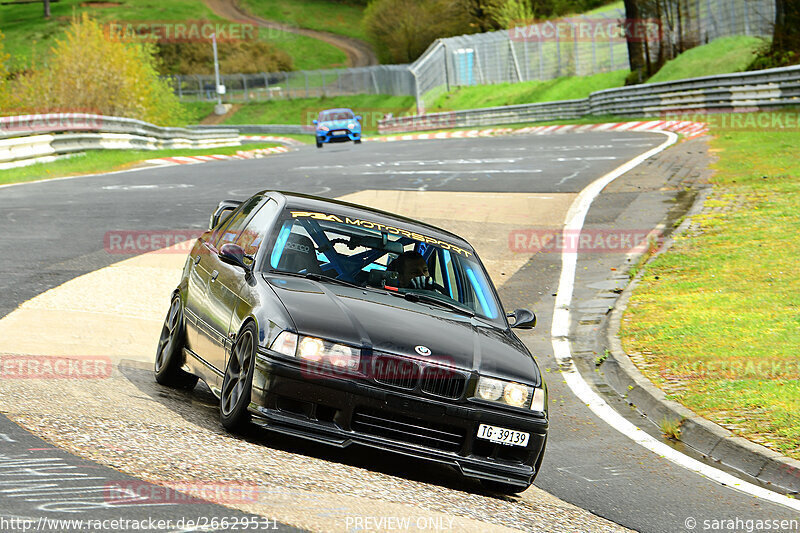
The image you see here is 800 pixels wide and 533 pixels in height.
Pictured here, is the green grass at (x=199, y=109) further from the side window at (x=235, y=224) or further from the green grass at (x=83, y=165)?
the side window at (x=235, y=224)

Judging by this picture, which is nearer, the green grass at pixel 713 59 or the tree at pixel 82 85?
the tree at pixel 82 85

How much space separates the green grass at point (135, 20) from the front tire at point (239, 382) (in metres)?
111

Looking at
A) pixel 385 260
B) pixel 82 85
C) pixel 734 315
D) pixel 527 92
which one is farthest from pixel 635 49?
pixel 385 260

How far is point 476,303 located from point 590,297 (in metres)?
5.98

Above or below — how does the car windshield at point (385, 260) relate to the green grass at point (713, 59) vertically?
below

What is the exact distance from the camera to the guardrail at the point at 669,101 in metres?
32.8

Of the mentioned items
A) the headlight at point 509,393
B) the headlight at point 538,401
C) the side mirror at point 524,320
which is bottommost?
the headlight at point 538,401

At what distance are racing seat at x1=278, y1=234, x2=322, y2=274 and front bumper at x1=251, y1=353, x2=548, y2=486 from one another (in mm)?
1196

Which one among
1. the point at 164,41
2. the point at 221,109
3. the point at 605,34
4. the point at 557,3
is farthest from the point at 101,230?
the point at 164,41

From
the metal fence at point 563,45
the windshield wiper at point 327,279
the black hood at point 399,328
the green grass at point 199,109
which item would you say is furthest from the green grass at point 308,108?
the black hood at point 399,328

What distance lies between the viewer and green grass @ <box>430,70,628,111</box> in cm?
5695

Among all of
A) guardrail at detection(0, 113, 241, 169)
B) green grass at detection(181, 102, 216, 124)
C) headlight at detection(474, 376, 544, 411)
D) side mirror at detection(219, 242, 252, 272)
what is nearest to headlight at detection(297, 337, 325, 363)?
headlight at detection(474, 376, 544, 411)

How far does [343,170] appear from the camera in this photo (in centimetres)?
2606

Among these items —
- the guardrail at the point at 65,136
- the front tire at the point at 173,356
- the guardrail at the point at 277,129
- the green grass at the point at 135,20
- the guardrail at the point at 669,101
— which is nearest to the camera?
the front tire at the point at 173,356
